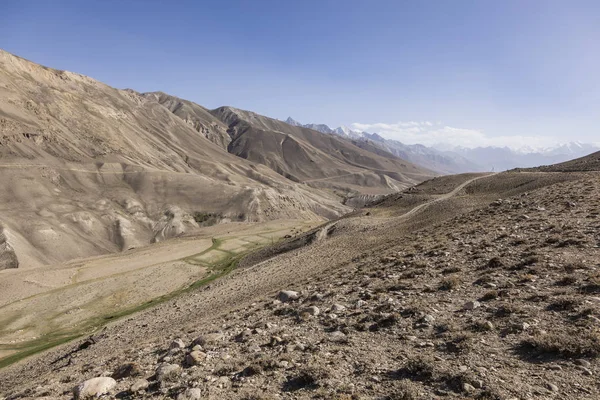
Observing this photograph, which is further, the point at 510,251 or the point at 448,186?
the point at 448,186

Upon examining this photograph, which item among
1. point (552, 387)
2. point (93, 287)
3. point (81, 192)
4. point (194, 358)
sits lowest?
point (93, 287)

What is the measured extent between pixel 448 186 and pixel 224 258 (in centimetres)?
4505

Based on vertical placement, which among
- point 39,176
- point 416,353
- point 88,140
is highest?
point 88,140

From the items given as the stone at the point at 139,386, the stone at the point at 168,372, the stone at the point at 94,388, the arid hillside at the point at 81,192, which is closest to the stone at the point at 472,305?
the stone at the point at 168,372

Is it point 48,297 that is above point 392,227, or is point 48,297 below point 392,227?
below

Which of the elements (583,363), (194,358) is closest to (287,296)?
Result: (194,358)

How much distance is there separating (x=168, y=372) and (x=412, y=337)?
7952mm

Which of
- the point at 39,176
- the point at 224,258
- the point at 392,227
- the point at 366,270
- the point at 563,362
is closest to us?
the point at 563,362

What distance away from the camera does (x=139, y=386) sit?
1084 cm

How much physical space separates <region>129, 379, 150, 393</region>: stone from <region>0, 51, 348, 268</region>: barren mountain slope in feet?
335

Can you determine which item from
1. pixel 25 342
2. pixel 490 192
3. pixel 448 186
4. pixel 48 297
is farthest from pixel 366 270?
pixel 48 297

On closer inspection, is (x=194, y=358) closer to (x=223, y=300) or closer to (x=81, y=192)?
(x=223, y=300)

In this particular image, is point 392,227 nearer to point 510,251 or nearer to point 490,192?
point 490,192

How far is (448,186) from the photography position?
215 ft
